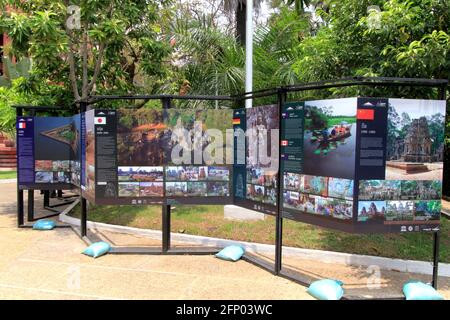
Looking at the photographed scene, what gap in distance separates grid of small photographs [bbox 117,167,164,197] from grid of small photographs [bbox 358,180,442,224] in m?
3.09

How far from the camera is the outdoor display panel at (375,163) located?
16.0 feet

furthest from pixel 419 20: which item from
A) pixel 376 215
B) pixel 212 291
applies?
pixel 212 291

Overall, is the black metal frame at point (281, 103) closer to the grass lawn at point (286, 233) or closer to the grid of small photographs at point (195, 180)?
the grid of small photographs at point (195, 180)

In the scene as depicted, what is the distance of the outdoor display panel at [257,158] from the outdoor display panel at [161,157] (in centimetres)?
22

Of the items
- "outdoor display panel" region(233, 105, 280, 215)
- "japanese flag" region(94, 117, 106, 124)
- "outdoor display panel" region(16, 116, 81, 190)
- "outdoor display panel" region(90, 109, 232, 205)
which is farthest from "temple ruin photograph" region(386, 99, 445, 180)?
"outdoor display panel" region(16, 116, 81, 190)

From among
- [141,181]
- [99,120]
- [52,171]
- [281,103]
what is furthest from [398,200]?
[52,171]

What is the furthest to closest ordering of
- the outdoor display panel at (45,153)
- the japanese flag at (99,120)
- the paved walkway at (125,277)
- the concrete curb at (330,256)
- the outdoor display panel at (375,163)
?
the outdoor display panel at (45,153)
the japanese flag at (99,120)
the concrete curb at (330,256)
the paved walkway at (125,277)
the outdoor display panel at (375,163)

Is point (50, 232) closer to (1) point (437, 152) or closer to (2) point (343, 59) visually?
(2) point (343, 59)

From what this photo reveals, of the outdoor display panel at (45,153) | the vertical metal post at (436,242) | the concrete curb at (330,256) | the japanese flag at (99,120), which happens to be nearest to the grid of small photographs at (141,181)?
the japanese flag at (99,120)

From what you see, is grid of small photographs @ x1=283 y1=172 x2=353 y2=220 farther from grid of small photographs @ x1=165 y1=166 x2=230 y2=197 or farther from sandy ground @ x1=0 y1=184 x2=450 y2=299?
grid of small photographs @ x1=165 y1=166 x2=230 y2=197

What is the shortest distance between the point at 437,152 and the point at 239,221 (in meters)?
4.31

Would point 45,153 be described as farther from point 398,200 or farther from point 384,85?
point 398,200

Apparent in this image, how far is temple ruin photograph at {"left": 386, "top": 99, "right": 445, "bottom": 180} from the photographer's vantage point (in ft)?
16.3

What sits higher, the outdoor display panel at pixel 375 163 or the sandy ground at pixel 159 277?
the outdoor display panel at pixel 375 163
